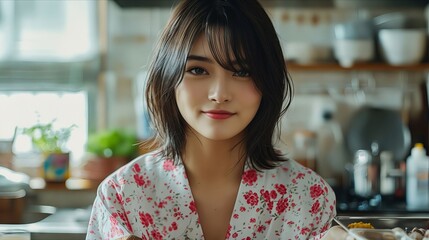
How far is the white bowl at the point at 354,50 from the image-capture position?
3.33m

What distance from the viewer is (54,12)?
139 inches

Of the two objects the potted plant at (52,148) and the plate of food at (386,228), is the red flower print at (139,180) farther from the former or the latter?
the potted plant at (52,148)

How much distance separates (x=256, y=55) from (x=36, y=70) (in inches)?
101

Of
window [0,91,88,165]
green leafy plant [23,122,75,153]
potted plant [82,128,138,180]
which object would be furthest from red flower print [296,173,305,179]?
window [0,91,88,165]

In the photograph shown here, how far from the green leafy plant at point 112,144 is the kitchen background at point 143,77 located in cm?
7

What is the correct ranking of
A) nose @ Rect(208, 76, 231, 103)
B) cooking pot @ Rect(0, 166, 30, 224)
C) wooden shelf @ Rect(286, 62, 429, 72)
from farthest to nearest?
wooden shelf @ Rect(286, 62, 429, 72), cooking pot @ Rect(0, 166, 30, 224), nose @ Rect(208, 76, 231, 103)

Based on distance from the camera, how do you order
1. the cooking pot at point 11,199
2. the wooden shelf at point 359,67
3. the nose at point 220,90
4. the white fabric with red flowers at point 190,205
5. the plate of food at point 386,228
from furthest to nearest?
the wooden shelf at point 359,67 → the cooking pot at point 11,199 → the white fabric with red flowers at point 190,205 → the nose at point 220,90 → the plate of food at point 386,228

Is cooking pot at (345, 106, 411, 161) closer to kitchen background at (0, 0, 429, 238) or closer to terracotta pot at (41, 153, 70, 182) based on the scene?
kitchen background at (0, 0, 429, 238)

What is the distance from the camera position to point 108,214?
4.11 ft

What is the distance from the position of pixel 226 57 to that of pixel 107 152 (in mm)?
2185

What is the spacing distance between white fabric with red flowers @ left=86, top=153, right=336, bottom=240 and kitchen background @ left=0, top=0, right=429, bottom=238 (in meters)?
2.03

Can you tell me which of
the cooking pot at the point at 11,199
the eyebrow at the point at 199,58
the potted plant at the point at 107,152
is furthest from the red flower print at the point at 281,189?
the potted plant at the point at 107,152

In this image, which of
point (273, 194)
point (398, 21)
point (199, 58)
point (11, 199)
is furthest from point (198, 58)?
point (398, 21)

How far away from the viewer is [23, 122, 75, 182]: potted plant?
328 centimetres
